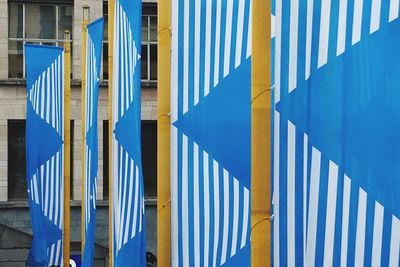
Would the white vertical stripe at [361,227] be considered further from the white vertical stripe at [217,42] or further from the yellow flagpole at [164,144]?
the yellow flagpole at [164,144]

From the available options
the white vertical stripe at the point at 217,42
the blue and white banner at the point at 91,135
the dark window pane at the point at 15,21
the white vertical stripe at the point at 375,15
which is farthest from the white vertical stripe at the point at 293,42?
the dark window pane at the point at 15,21

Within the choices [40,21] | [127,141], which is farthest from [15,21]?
[127,141]

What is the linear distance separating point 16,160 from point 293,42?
25103 mm

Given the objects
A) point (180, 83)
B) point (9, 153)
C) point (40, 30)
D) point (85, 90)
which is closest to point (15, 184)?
point (9, 153)

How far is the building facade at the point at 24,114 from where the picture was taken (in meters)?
29.4

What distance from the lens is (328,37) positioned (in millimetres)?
5918

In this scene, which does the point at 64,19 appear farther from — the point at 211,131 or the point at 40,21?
the point at 211,131

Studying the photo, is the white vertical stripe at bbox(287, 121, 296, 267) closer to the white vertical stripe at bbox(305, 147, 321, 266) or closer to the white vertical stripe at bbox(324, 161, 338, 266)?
the white vertical stripe at bbox(305, 147, 321, 266)

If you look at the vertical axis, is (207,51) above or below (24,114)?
below

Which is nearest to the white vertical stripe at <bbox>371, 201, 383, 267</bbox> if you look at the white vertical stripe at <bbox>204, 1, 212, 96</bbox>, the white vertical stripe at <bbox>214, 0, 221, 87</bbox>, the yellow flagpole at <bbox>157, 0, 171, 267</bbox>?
the white vertical stripe at <bbox>214, 0, 221, 87</bbox>

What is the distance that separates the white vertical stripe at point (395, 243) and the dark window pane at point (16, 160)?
25.8m

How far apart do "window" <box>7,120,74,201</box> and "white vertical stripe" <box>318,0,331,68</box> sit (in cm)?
2462

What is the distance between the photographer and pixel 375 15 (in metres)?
5.52

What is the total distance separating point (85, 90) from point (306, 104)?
1064 centimetres
